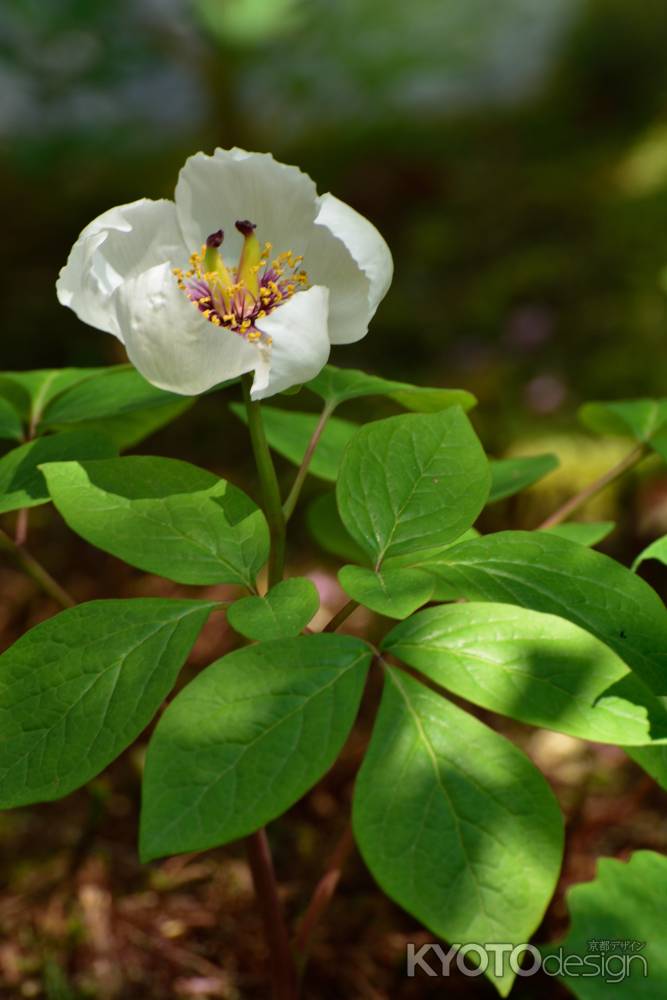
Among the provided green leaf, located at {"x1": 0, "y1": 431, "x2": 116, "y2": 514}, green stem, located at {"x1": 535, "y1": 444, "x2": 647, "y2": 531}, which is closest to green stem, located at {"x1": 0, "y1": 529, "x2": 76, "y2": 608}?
green leaf, located at {"x1": 0, "y1": 431, "x2": 116, "y2": 514}

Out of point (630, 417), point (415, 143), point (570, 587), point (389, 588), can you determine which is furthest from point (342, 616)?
point (415, 143)

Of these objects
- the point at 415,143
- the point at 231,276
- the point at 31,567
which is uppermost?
the point at 231,276

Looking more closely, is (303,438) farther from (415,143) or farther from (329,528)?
(415,143)

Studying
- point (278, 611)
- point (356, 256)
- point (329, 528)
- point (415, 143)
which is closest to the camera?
point (278, 611)

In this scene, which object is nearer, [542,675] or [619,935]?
[542,675]

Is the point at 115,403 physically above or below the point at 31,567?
above

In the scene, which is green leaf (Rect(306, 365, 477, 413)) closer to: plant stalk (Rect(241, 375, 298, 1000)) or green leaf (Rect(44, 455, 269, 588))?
plant stalk (Rect(241, 375, 298, 1000))

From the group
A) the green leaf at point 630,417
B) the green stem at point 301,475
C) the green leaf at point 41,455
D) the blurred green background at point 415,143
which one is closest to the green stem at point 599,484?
the green leaf at point 630,417
